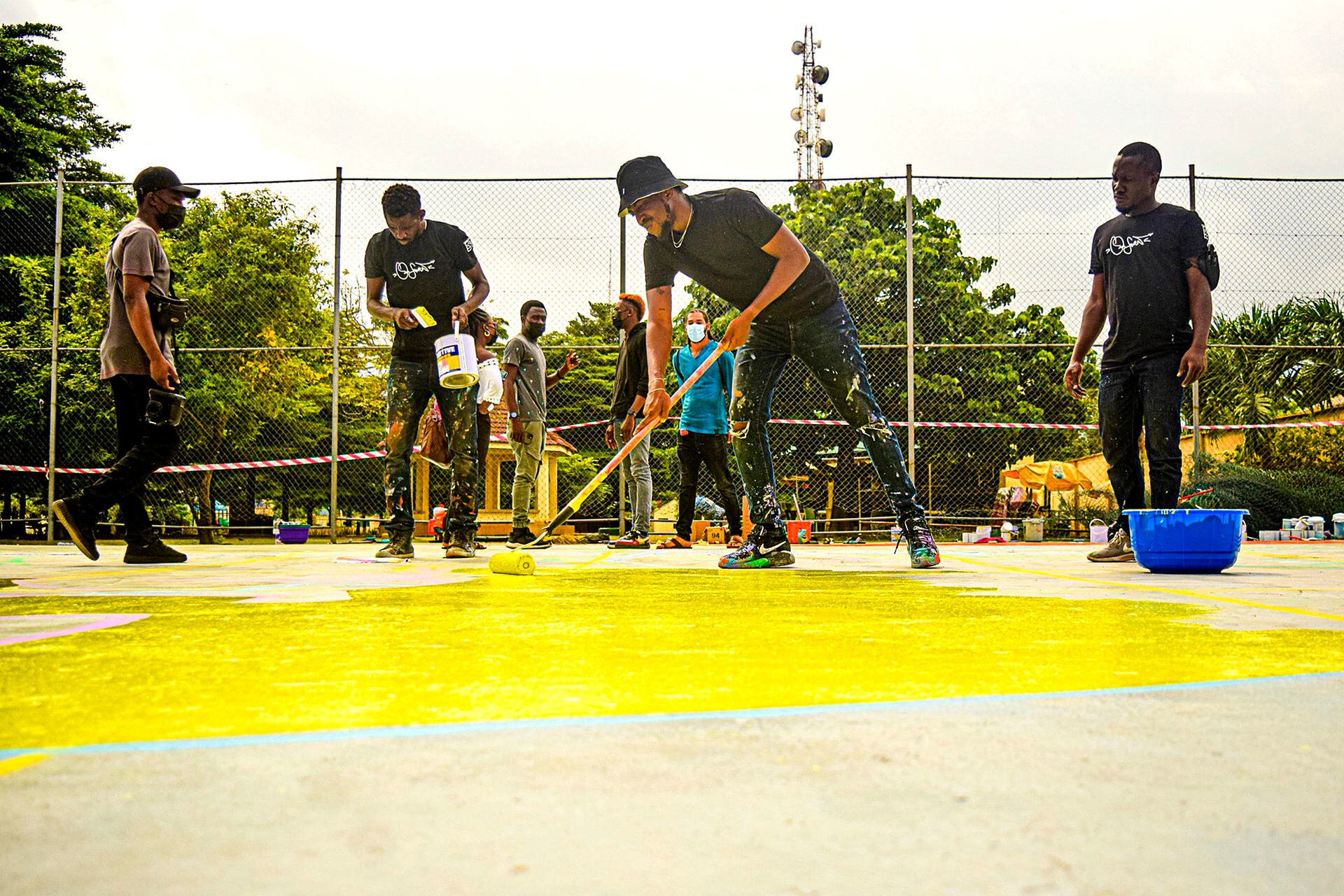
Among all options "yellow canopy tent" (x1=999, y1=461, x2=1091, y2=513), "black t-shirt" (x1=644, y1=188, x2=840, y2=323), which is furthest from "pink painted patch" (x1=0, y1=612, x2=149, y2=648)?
"yellow canopy tent" (x1=999, y1=461, x2=1091, y2=513)

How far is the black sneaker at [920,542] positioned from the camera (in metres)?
4.12

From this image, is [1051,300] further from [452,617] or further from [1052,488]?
[452,617]

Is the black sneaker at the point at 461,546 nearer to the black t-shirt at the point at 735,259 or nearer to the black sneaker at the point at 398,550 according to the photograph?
the black sneaker at the point at 398,550

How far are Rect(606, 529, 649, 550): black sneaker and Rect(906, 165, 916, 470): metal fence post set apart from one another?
2.57 meters

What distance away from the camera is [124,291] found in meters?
4.39

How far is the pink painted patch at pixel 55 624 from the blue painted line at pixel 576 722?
98 centimetres

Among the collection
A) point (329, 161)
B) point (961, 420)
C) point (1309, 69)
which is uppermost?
point (1309, 69)

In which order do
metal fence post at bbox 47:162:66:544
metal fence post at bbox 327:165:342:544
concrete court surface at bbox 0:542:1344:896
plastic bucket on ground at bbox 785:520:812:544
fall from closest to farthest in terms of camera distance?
concrete court surface at bbox 0:542:1344:896, metal fence post at bbox 327:165:342:544, metal fence post at bbox 47:162:66:544, plastic bucket on ground at bbox 785:520:812:544

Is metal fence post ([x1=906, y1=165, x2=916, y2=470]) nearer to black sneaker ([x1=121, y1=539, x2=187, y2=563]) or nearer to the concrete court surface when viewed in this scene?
black sneaker ([x1=121, y1=539, x2=187, y2=563])

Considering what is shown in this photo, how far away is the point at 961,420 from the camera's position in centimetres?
1427

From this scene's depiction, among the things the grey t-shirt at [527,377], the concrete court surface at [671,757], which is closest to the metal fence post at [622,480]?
the grey t-shirt at [527,377]

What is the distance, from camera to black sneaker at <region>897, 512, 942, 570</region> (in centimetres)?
412

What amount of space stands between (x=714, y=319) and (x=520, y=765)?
53.2 feet

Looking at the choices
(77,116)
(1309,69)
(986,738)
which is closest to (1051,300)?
(1309,69)
